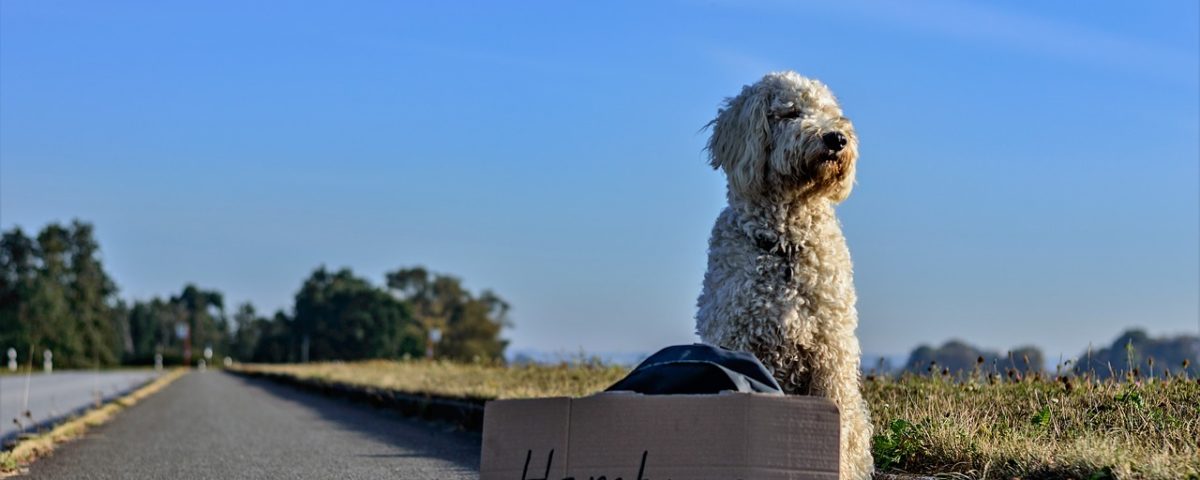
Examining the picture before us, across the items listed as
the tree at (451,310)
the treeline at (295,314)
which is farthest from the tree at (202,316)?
the tree at (451,310)

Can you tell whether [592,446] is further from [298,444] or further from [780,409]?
[298,444]

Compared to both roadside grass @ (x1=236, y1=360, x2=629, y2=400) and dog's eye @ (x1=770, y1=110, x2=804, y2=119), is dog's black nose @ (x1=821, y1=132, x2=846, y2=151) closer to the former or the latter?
dog's eye @ (x1=770, y1=110, x2=804, y2=119)

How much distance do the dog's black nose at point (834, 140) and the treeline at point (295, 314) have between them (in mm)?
78922

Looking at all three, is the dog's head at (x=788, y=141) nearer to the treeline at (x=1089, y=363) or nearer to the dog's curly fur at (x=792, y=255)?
the dog's curly fur at (x=792, y=255)

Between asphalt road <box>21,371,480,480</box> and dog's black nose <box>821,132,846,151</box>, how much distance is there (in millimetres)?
5001

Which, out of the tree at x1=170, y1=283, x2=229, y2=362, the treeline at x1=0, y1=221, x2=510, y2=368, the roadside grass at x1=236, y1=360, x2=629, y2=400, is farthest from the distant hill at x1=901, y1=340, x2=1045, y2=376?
the tree at x1=170, y1=283, x2=229, y2=362

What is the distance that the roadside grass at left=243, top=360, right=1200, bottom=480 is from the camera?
5.26 m

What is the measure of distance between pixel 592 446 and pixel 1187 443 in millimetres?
3392

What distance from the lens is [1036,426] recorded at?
6715 mm

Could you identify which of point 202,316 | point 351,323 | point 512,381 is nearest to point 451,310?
point 351,323

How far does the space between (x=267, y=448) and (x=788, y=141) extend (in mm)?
8490

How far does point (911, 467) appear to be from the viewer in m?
6.13

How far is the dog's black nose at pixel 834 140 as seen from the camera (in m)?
4.72

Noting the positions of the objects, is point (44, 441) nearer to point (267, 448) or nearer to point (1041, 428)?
point (267, 448)
